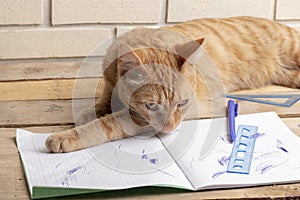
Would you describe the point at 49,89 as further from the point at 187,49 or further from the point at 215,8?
the point at 215,8

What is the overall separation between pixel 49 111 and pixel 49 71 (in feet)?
0.90

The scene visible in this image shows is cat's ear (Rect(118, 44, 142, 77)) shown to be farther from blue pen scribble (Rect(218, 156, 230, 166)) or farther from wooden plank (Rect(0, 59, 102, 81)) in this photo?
wooden plank (Rect(0, 59, 102, 81))

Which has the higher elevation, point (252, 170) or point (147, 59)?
point (147, 59)

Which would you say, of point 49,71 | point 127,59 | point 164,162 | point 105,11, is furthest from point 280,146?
point 105,11

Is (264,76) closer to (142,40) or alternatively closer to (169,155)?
(142,40)

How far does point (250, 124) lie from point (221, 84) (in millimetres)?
246

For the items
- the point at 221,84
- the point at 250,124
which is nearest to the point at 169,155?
the point at 250,124

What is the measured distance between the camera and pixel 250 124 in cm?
140

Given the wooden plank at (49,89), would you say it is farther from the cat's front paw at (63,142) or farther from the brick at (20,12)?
the brick at (20,12)

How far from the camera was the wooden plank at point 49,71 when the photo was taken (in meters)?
1.67

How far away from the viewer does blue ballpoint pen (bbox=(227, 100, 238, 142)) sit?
4.33 feet

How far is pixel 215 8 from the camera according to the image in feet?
7.10

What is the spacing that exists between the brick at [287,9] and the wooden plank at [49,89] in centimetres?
84

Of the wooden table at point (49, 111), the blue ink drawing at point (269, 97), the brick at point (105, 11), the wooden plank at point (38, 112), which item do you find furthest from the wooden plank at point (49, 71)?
the blue ink drawing at point (269, 97)
